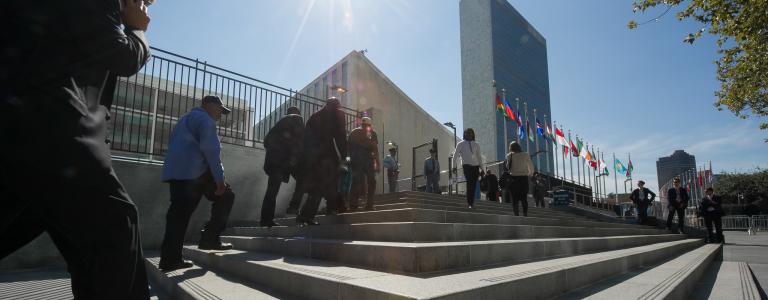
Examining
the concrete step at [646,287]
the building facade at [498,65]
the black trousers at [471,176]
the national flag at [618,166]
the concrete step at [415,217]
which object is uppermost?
the building facade at [498,65]

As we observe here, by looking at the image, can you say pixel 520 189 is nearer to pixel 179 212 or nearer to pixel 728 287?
pixel 728 287

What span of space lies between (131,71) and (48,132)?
15.8 inches

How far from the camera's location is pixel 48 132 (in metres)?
1.10

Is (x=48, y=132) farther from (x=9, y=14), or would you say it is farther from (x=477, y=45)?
(x=477, y=45)

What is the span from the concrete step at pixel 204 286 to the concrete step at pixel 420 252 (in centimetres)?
65

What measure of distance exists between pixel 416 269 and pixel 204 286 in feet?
5.47

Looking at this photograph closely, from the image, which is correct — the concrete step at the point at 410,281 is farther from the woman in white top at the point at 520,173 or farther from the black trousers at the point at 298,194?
the woman in white top at the point at 520,173

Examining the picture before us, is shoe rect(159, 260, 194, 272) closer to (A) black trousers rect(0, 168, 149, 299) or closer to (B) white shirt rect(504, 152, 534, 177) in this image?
(A) black trousers rect(0, 168, 149, 299)

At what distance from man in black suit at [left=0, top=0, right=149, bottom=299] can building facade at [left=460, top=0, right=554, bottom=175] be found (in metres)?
69.3

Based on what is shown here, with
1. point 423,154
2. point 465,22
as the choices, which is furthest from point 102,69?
point 465,22

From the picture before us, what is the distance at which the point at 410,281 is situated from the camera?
2.26 meters

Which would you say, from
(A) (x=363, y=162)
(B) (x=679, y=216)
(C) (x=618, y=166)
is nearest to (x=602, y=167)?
(C) (x=618, y=166)

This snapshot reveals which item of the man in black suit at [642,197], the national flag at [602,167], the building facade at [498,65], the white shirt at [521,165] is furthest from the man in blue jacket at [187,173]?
the building facade at [498,65]

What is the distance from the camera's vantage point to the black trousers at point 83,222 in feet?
3.55
